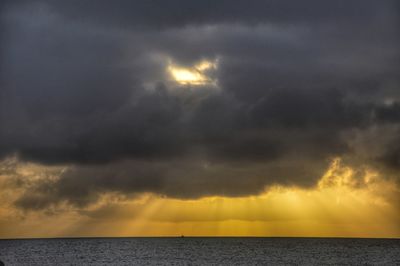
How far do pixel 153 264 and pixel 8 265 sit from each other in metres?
32.6

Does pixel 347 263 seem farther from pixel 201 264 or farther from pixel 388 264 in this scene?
pixel 201 264

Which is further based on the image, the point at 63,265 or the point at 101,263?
the point at 101,263

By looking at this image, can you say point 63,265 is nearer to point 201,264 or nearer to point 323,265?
point 201,264

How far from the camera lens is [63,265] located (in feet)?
436

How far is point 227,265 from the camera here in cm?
13725

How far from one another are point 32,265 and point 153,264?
90.2 ft

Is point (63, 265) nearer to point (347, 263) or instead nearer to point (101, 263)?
point (101, 263)

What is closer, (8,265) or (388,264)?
(8,265)

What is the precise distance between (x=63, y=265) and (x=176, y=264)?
25.9 m

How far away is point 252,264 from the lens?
461ft

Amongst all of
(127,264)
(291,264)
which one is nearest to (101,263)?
(127,264)

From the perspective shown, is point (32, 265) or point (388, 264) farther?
point (388, 264)

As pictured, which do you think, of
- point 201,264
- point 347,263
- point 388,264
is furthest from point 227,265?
point 388,264

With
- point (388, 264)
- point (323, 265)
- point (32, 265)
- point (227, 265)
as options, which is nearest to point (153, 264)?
point (227, 265)
